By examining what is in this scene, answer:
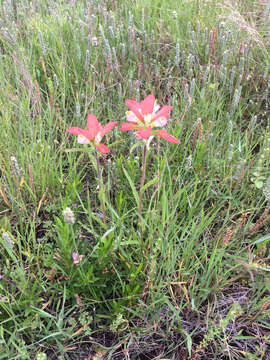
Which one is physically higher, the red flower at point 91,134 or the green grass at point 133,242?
the red flower at point 91,134

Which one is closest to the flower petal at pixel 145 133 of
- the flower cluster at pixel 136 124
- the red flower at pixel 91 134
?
the flower cluster at pixel 136 124

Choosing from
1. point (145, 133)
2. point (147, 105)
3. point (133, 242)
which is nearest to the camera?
point (145, 133)

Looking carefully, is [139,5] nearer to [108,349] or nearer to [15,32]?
[15,32]

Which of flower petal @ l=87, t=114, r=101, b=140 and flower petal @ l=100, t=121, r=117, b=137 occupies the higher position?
flower petal @ l=87, t=114, r=101, b=140

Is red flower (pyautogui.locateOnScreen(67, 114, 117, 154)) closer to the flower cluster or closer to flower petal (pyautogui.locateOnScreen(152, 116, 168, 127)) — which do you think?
the flower cluster

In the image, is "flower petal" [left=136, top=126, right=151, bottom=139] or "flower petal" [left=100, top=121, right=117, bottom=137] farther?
"flower petal" [left=100, top=121, right=117, bottom=137]

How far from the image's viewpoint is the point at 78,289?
1.26 m

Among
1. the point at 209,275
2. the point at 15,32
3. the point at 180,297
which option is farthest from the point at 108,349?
the point at 15,32

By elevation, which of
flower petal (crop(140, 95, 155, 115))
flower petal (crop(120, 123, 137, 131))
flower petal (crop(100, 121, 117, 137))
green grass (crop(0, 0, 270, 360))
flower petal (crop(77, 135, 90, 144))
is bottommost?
green grass (crop(0, 0, 270, 360))

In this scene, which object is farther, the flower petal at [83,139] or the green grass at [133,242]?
the green grass at [133,242]

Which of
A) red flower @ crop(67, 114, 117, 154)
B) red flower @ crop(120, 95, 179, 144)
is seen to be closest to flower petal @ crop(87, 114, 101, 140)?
red flower @ crop(67, 114, 117, 154)

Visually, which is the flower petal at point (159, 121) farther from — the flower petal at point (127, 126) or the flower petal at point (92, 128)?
the flower petal at point (92, 128)

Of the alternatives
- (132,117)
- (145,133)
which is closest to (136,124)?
(132,117)

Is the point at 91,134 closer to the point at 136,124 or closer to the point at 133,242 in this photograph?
the point at 136,124
